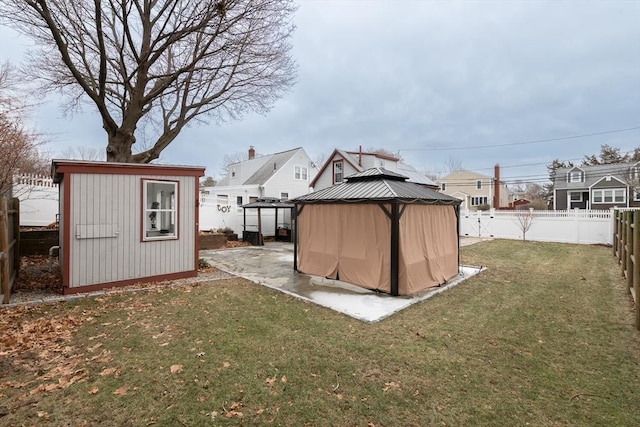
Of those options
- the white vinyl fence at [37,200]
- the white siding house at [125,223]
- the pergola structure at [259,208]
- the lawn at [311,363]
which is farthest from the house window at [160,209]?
the white vinyl fence at [37,200]

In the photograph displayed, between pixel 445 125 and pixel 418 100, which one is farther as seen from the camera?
pixel 445 125

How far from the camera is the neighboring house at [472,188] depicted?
117 ft

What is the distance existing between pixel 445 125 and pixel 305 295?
3358 centimetres

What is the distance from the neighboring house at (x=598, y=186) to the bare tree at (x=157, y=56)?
2973 centimetres

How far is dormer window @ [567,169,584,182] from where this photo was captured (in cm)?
2854

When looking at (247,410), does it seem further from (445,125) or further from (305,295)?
(445,125)

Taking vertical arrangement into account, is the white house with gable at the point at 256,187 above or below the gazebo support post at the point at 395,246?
above

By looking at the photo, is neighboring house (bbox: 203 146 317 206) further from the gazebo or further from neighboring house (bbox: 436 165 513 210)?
neighboring house (bbox: 436 165 513 210)

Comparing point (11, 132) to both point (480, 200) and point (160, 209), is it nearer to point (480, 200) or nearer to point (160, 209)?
point (160, 209)

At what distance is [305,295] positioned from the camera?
6184mm

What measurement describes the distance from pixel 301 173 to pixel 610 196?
26996mm

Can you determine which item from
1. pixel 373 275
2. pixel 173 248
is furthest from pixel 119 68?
pixel 373 275

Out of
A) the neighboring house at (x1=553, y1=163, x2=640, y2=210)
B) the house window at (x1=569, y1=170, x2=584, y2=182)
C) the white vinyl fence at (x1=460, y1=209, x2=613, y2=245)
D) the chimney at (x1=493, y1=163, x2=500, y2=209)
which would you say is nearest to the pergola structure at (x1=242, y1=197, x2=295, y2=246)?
the white vinyl fence at (x1=460, y1=209, x2=613, y2=245)

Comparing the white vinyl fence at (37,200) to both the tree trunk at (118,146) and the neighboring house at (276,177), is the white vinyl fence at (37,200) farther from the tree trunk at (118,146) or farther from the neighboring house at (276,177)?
the neighboring house at (276,177)
